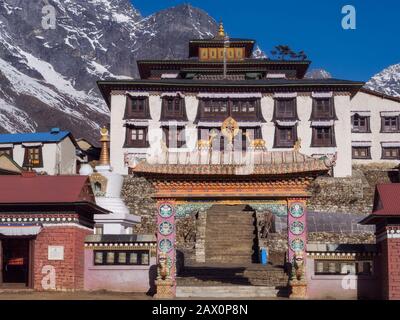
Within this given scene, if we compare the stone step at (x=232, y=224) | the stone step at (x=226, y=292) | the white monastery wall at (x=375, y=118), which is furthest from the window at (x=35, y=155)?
the stone step at (x=226, y=292)

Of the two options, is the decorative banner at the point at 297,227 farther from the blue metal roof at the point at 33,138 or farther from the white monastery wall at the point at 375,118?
the white monastery wall at the point at 375,118

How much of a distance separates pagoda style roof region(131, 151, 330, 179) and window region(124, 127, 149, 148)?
108 feet

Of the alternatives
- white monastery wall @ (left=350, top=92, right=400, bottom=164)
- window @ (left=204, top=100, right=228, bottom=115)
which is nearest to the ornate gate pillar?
window @ (left=204, top=100, right=228, bottom=115)

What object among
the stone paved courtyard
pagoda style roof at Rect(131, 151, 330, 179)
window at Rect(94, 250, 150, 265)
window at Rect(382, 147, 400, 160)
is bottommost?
the stone paved courtyard

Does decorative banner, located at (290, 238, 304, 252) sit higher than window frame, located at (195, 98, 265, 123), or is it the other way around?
window frame, located at (195, 98, 265, 123)

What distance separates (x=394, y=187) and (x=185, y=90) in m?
35.0

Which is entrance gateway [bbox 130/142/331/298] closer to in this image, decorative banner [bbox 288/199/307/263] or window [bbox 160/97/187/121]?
decorative banner [bbox 288/199/307/263]

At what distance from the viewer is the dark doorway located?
1096 inches

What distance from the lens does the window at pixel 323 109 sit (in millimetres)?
60219

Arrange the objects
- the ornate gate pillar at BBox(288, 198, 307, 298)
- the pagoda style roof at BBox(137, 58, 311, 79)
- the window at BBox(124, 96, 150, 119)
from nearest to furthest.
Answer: the ornate gate pillar at BBox(288, 198, 307, 298) → the window at BBox(124, 96, 150, 119) → the pagoda style roof at BBox(137, 58, 311, 79)

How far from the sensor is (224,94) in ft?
198

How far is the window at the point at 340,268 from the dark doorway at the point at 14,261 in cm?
1016

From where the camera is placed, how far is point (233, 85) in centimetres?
5962

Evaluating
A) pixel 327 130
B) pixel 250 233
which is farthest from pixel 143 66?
pixel 250 233
